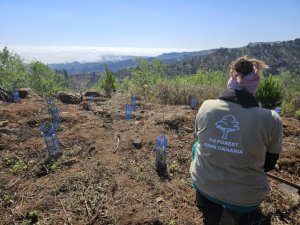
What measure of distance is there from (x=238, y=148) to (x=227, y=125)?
189 millimetres

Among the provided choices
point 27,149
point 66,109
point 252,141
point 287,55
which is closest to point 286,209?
point 252,141

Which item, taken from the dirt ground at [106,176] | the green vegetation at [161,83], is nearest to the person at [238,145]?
the dirt ground at [106,176]

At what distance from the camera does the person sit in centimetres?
215

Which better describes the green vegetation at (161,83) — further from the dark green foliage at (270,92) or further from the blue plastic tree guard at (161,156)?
the blue plastic tree guard at (161,156)

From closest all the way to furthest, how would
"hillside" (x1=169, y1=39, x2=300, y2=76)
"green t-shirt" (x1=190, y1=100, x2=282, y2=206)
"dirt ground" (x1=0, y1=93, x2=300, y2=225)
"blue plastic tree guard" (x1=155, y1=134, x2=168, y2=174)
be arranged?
"green t-shirt" (x1=190, y1=100, x2=282, y2=206) → "dirt ground" (x1=0, y1=93, x2=300, y2=225) → "blue plastic tree guard" (x1=155, y1=134, x2=168, y2=174) → "hillside" (x1=169, y1=39, x2=300, y2=76)

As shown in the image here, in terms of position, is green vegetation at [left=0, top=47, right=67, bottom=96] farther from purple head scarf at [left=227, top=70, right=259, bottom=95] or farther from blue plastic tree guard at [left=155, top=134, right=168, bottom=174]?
purple head scarf at [left=227, top=70, right=259, bottom=95]

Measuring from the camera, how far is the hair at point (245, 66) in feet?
7.63

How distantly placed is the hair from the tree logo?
385 mm

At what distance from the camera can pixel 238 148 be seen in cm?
216

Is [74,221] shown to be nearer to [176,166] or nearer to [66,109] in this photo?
[176,166]

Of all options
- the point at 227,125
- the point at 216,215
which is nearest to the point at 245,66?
the point at 227,125

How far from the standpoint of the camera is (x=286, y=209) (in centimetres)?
279

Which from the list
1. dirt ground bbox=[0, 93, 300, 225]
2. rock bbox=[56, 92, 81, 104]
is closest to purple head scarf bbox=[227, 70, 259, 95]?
dirt ground bbox=[0, 93, 300, 225]

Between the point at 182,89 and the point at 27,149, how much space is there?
237 inches
